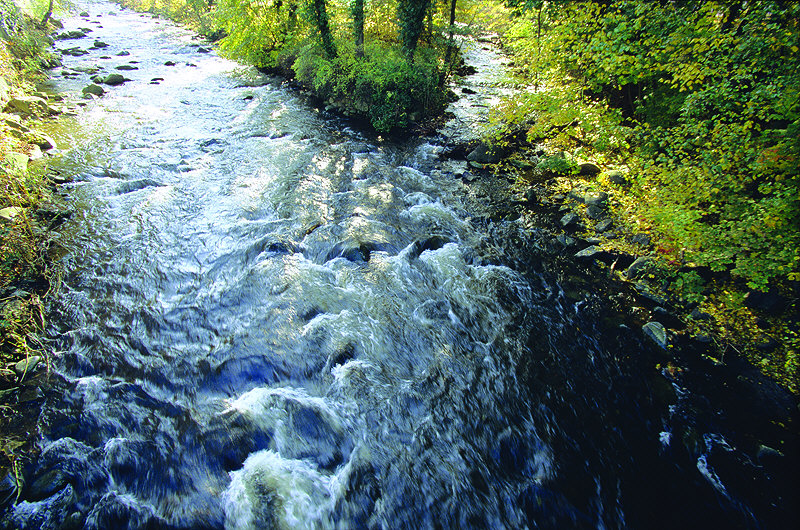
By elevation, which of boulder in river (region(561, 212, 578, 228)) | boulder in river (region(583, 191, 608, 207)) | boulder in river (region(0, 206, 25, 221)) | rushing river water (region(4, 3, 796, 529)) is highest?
boulder in river (region(583, 191, 608, 207))

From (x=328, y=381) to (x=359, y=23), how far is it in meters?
13.5

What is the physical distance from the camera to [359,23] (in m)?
13.0

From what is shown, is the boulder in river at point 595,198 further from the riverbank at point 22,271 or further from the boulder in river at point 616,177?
the riverbank at point 22,271

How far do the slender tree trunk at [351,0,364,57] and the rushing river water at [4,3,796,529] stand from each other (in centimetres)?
738

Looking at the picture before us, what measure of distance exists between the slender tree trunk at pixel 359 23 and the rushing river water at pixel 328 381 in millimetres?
7385

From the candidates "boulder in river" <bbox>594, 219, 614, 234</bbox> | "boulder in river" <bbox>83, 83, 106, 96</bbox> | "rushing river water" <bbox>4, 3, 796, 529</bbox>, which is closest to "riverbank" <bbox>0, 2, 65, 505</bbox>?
"rushing river water" <bbox>4, 3, 796, 529</bbox>

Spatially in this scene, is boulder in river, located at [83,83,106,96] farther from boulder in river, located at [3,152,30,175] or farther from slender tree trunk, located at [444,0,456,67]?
slender tree trunk, located at [444,0,456,67]

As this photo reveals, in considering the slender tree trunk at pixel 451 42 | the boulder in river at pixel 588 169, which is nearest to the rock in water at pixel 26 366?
the boulder in river at pixel 588 169

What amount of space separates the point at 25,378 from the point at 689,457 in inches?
351

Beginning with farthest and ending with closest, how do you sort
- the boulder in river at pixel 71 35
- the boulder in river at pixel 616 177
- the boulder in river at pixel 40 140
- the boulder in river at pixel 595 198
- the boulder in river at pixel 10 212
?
the boulder in river at pixel 71 35, the boulder in river at pixel 40 140, the boulder in river at pixel 616 177, the boulder in river at pixel 595 198, the boulder in river at pixel 10 212

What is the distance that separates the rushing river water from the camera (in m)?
3.85

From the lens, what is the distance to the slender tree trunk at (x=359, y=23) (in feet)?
41.7

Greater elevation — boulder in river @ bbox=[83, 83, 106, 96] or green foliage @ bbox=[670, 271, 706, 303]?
green foliage @ bbox=[670, 271, 706, 303]

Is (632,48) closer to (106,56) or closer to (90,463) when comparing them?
(90,463)
